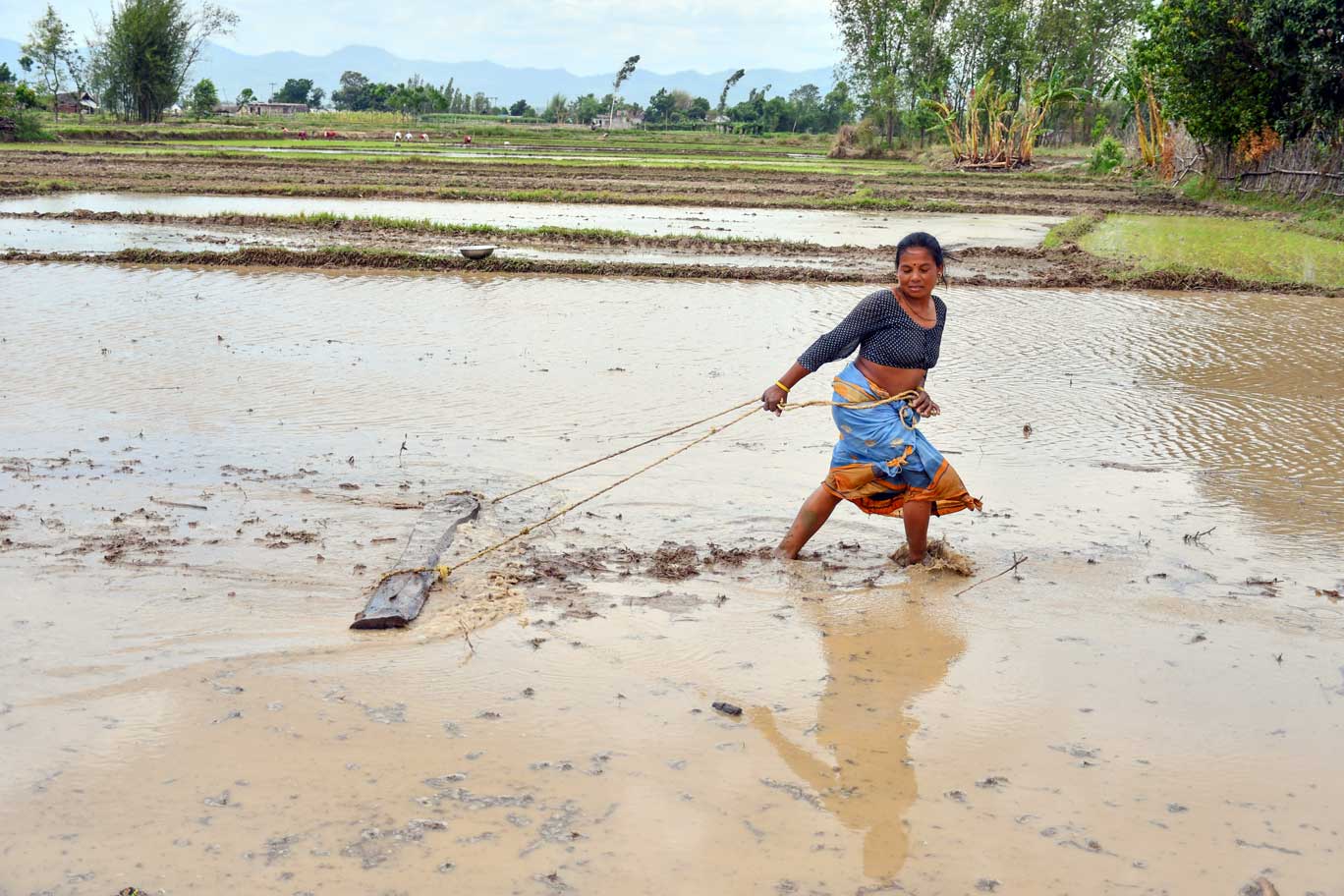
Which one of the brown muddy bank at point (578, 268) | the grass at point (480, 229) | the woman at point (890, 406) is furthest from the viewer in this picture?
the grass at point (480, 229)

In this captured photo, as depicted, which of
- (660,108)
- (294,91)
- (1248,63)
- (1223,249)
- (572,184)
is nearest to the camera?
(1223,249)

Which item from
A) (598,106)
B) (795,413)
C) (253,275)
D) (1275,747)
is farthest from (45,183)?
(598,106)

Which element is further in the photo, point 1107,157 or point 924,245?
point 1107,157

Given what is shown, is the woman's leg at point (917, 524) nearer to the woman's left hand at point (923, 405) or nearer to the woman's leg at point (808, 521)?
the woman's leg at point (808, 521)

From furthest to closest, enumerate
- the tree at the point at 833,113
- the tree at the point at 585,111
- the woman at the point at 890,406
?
1. the tree at the point at 585,111
2. the tree at the point at 833,113
3. the woman at the point at 890,406

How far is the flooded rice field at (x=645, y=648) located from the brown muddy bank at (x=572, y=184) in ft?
43.5

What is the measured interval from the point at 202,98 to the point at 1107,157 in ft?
138

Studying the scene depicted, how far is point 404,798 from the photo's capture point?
2.71 m

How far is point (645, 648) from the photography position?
358 centimetres

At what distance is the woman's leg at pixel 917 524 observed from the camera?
4.09 meters

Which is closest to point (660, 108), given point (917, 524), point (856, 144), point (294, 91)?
point (294, 91)

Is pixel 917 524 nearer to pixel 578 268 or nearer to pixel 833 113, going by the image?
pixel 578 268

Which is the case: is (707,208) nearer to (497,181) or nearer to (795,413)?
(497,181)

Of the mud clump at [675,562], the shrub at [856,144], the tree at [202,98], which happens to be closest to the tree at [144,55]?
the tree at [202,98]
